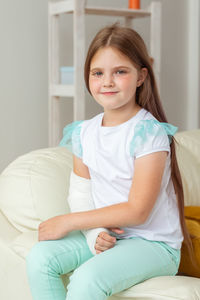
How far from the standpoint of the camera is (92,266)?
1342mm

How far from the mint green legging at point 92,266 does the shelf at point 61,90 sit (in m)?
1.45

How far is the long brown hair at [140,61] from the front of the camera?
1510 millimetres

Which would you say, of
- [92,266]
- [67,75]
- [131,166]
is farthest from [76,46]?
[92,266]

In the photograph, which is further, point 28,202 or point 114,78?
point 28,202

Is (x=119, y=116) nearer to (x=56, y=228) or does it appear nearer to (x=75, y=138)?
(x=75, y=138)

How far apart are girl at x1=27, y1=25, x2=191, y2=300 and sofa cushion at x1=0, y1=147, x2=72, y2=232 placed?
137 millimetres

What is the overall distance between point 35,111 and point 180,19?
1.31 m

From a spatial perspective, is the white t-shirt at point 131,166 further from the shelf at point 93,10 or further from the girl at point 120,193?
Answer: the shelf at point 93,10

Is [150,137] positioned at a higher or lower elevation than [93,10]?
lower

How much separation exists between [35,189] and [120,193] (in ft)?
1.18

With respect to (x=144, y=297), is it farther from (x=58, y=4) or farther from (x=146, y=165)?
(x=58, y=4)

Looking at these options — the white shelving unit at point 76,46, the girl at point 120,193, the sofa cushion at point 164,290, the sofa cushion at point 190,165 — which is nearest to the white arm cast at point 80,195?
the girl at point 120,193

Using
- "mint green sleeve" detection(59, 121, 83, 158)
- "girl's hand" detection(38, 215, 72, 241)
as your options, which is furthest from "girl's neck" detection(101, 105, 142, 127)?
"girl's hand" detection(38, 215, 72, 241)

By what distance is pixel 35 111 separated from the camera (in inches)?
127
